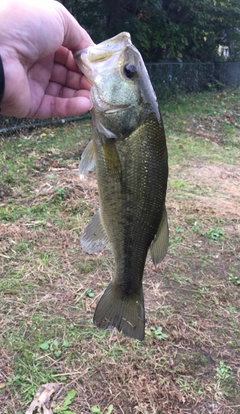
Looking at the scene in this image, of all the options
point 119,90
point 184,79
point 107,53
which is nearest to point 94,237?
point 119,90

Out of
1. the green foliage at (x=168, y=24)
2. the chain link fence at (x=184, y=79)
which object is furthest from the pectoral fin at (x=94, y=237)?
the green foliage at (x=168, y=24)

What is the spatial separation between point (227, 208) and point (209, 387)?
2892 mm

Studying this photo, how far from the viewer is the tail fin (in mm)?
1864

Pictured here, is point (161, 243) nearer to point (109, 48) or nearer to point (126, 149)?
point (126, 149)

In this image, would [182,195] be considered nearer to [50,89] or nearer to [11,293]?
[11,293]

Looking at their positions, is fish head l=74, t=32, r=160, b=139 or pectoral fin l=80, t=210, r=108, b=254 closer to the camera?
fish head l=74, t=32, r=160, b=139

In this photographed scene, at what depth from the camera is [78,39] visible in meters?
1.93

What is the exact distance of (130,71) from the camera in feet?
5.10

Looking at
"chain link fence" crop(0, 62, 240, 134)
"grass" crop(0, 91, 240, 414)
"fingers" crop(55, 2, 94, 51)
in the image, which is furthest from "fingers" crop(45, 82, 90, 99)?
"chain link fence" crop(0, 62, 240, 134)

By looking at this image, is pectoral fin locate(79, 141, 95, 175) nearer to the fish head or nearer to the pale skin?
the fish head

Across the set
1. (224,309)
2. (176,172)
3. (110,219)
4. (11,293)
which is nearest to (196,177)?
(176,172)

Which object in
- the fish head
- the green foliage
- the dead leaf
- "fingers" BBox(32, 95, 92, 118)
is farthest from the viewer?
the green foliage

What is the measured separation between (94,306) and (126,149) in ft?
6.69

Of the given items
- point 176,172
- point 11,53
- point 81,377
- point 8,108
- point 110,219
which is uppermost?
point 11,53
